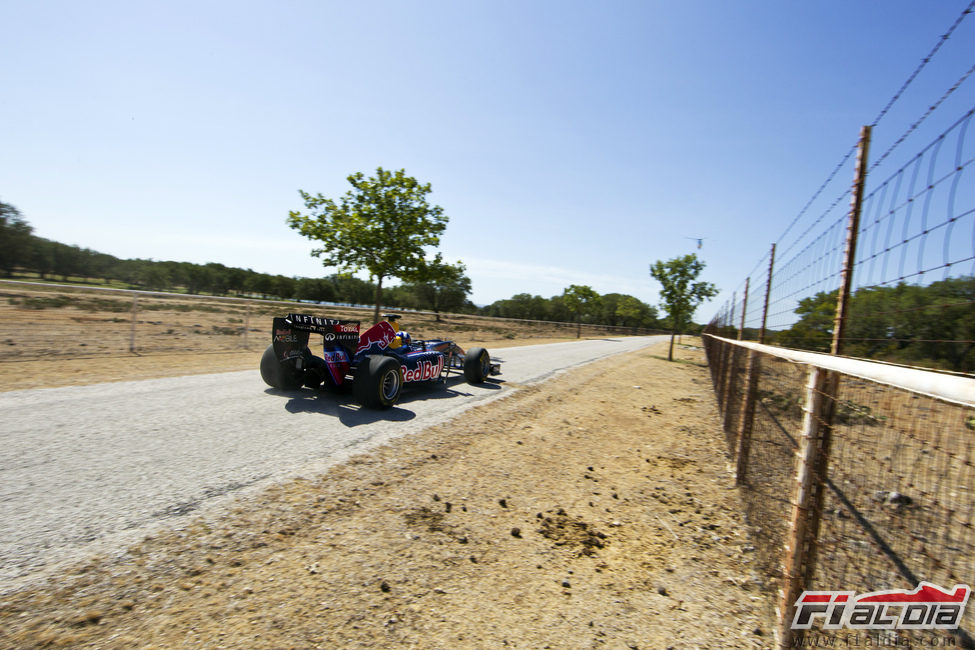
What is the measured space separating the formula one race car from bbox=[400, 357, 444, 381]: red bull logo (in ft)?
0.06

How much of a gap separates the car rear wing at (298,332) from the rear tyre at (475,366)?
9.67 feet

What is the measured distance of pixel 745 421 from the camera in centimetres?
447

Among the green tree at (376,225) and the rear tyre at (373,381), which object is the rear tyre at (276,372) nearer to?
the rear tyre at (373,381)

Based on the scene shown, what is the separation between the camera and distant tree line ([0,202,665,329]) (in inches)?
1398

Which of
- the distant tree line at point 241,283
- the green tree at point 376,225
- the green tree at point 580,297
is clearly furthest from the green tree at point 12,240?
the green tree at point 580,297

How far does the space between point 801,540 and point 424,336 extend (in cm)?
2465

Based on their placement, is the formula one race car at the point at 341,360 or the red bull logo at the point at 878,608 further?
the formula one race car at the point at 341,360

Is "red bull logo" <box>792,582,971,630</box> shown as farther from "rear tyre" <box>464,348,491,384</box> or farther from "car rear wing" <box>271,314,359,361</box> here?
"rear tyre" <box>464,348,491,384</box>

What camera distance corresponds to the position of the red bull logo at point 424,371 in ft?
23.9

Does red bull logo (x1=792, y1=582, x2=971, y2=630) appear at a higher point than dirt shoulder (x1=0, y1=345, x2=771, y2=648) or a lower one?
higher

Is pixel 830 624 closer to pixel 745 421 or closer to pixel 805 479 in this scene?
pixel 805 479

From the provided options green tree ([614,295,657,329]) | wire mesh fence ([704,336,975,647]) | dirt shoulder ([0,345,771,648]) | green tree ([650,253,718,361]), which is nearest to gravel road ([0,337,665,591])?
dirt shoulder ([0,345,771,648])

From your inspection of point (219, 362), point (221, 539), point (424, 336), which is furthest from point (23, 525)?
point (424, 336)

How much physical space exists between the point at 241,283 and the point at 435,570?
359 ft
